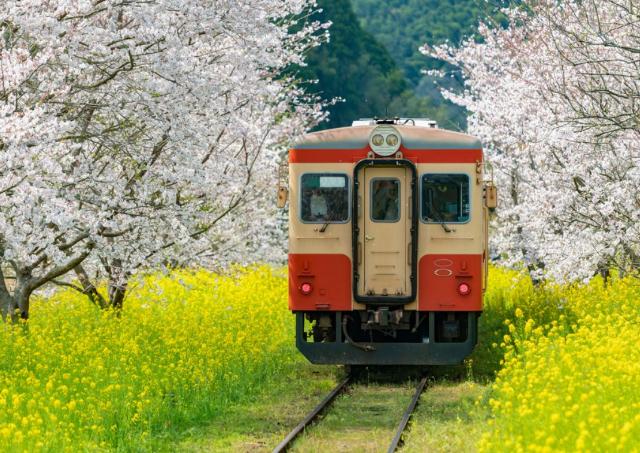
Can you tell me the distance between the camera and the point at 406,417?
978 centimetres

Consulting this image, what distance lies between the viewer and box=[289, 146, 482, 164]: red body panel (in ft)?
39.7

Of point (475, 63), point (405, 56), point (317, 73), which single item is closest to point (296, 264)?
point (475, 63)

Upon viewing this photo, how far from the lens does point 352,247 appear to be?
1216 centimetres

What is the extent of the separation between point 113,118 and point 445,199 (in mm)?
3670

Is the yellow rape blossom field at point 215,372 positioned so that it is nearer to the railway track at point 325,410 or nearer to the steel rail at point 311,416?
the railway track at point 325,410

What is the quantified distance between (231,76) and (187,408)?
430 cm

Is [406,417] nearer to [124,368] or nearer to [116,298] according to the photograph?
[124,368]

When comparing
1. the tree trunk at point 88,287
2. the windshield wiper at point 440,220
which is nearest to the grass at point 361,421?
the windshield wiper at point 440,220

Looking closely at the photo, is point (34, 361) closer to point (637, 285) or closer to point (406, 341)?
point (406, 341)

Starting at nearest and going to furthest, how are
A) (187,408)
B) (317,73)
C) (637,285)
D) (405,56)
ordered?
(187,408) → (637,285) → (317,73) → (405,56)

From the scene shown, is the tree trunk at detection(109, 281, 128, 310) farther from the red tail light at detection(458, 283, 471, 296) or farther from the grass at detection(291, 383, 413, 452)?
the red tail light at detection(458, 283, 471, 296)

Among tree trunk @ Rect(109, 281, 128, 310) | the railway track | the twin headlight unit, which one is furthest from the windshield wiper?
tree trunk @ Rect(109, 281, 128, 310)

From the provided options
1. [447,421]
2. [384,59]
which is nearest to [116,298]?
[447,421]

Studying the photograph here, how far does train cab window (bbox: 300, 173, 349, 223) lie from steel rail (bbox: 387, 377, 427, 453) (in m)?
A: 2.00
